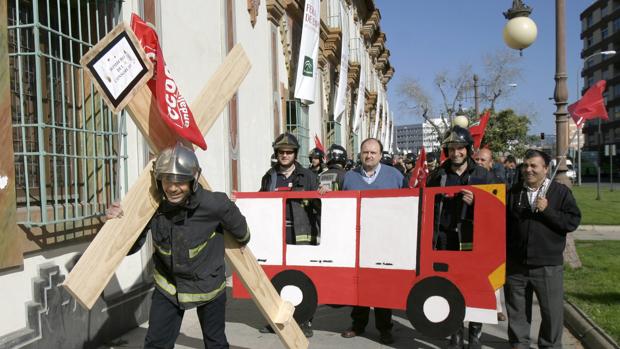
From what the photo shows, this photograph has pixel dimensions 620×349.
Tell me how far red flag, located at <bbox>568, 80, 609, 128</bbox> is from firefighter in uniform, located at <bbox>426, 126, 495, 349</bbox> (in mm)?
1605

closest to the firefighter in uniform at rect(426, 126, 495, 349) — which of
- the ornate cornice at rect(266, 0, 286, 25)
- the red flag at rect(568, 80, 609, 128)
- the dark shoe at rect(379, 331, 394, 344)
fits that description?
the dark shoe at rect(379, 331, 394, 344)

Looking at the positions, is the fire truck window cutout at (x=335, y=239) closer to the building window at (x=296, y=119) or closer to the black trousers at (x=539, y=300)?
the black trousers at (x=539, y=300)

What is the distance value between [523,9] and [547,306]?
5.05m

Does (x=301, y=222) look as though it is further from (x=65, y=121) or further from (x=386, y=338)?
(x=65, y=121)

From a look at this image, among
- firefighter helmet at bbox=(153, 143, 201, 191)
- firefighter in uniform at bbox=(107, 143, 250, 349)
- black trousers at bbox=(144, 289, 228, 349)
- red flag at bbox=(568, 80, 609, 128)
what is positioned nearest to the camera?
firefighter helmet at bbox=(153, 143, 201, 191)

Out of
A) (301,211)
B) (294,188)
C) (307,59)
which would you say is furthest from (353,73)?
(301,211)

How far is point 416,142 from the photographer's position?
7612 centimetres

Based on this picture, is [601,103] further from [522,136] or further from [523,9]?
[522,136]

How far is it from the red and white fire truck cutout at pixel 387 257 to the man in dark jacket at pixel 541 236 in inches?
7.4

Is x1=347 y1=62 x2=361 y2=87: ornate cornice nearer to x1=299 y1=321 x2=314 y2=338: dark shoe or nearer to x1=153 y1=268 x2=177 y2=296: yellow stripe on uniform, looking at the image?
x1=299 y1=321 x2=314 y2=338: dark shoe

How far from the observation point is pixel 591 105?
5.59 metres

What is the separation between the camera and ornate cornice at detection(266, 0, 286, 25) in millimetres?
10414

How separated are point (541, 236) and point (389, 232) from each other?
1.22m

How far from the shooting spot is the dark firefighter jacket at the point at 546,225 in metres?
4.17
